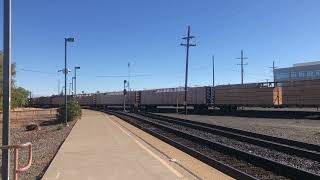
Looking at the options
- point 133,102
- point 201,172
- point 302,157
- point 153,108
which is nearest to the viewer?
point 201,172

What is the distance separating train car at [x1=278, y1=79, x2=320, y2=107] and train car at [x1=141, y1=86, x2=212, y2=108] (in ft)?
49.7

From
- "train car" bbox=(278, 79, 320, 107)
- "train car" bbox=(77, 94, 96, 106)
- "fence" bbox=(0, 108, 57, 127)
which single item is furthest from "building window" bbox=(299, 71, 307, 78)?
"train car" bbox=(278, 79, 320, 107)

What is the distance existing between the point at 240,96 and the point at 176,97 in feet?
55.5

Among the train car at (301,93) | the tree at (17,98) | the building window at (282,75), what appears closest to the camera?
the train car at (301,93)

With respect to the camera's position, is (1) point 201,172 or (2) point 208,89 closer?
(1) point 201,172

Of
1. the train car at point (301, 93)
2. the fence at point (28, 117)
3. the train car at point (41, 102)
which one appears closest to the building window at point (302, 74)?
the train car at point (41, 102)

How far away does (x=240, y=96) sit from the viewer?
56.5 m

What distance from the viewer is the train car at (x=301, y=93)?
44875mm

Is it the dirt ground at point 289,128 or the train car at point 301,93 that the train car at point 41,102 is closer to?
the train car at point 301,93

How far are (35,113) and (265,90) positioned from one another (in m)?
28.7

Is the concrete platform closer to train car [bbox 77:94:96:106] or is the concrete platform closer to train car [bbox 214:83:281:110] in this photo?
train car [bbox 214:83:281:110]

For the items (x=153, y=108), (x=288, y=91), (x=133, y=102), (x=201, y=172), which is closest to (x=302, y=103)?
(x=288, y=91)

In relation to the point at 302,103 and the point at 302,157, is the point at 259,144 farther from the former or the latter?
the point at 302,103

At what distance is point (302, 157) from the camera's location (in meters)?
17.1
